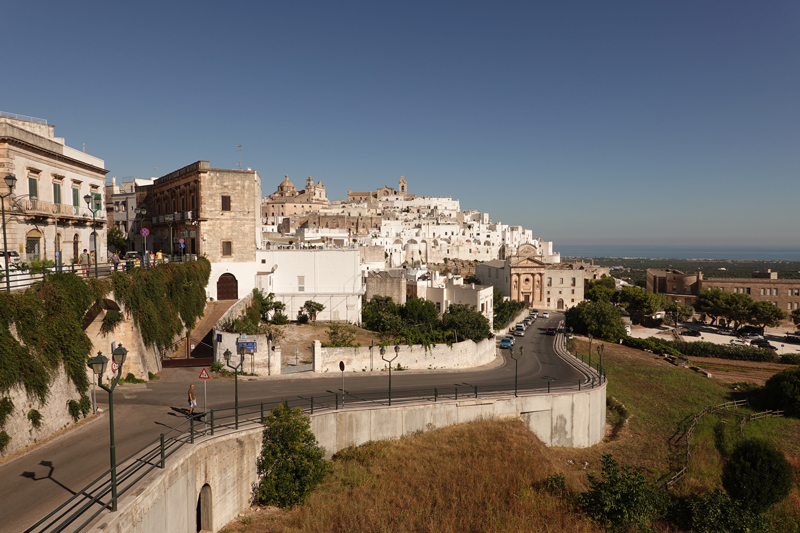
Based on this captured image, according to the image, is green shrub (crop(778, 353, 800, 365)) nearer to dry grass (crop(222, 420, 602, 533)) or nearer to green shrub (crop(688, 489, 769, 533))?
green shrub (crop(688, 489, 769, 533))

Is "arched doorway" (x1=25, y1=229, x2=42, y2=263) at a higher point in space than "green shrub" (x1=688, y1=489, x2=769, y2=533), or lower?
higher

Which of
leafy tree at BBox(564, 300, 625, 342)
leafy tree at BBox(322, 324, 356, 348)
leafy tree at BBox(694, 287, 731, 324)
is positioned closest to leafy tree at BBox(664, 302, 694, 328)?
leafy tree at BBox(694, 287, 731, 324)

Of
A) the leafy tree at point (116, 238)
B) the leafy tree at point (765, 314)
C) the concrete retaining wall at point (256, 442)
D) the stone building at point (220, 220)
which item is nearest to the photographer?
the concrete retaining wall at point (256, 442)

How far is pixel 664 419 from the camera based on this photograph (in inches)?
998

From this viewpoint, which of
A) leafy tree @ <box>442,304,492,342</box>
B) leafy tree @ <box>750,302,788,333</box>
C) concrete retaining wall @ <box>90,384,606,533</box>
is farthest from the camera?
leafy tree @ <box>750,302,788,333</box>

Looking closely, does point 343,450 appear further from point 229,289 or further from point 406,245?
point 406,245

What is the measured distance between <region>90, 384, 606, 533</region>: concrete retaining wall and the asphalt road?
1.54 metres

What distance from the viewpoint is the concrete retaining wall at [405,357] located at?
2136 centimetres

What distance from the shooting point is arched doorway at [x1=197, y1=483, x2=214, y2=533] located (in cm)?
1201

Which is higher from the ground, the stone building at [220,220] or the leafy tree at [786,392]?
the stone building at [220,220]

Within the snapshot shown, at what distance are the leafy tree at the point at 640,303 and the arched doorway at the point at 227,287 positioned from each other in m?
55.2

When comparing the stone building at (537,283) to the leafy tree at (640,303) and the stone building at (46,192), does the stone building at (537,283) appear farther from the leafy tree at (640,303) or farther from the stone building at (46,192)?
the stone building at (46,192)

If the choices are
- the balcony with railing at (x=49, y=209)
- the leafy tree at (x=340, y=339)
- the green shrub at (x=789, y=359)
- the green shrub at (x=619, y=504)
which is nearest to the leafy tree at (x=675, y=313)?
the green shrub at (x=789, y=359)

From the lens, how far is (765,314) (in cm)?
5994
